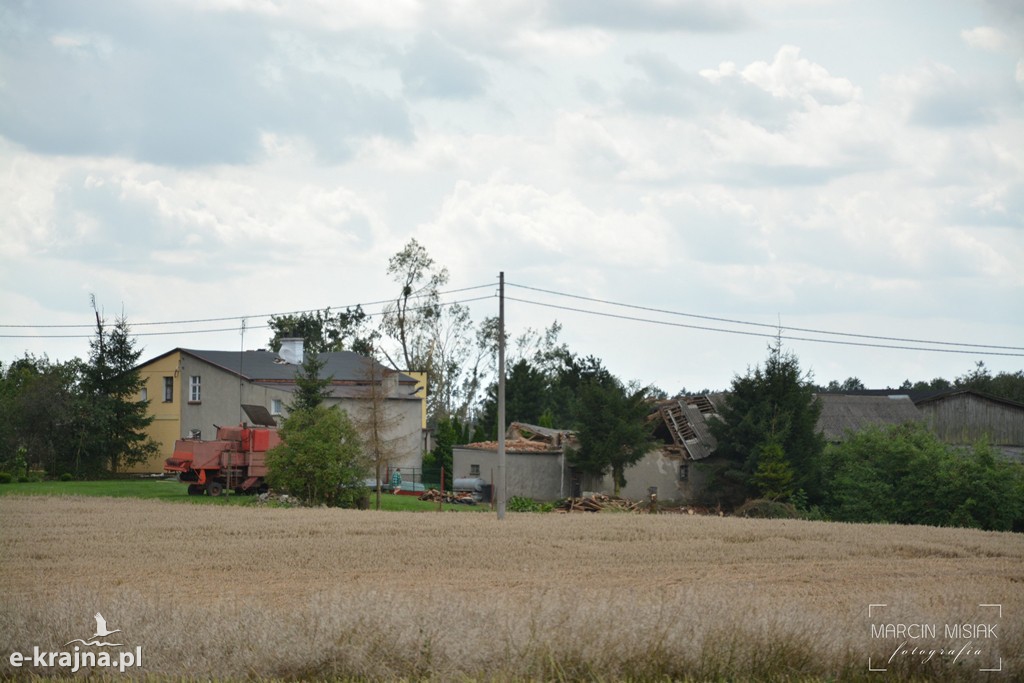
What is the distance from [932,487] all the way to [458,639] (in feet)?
103

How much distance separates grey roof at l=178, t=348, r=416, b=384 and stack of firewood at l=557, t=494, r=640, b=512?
51.6 feet

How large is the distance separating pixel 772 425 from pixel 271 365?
28373 mm

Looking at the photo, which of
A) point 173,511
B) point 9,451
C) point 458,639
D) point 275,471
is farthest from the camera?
point 9,451

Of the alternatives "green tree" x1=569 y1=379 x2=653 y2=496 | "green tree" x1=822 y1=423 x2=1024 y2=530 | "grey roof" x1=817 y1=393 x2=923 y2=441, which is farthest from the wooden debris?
"green tree" x1=822 y1=423 x2=1024 y2=530

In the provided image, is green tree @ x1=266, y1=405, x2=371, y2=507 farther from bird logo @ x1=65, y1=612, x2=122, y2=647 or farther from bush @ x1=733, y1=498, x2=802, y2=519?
bird logo @ x1=65, y1=612, x2=122, y2=647

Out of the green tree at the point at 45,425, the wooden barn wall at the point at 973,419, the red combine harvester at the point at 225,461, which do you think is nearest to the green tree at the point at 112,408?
the green tree at the point at 45,425

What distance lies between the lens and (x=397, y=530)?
2698 centimetres

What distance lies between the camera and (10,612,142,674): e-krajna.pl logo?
9891 mm

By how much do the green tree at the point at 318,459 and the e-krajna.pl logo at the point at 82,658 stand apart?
26.4 m

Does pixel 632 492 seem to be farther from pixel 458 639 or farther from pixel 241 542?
pixel 458 639

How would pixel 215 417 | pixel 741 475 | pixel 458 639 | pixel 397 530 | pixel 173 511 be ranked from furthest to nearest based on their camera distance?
pixel 215 417, pixel 741 475, pixel 173 511, pixel 397 530, pixel 458 639

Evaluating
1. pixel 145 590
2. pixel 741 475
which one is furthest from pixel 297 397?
pixel 145 590

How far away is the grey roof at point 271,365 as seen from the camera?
56.6 meters

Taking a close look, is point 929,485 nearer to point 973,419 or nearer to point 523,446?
point 523,446
